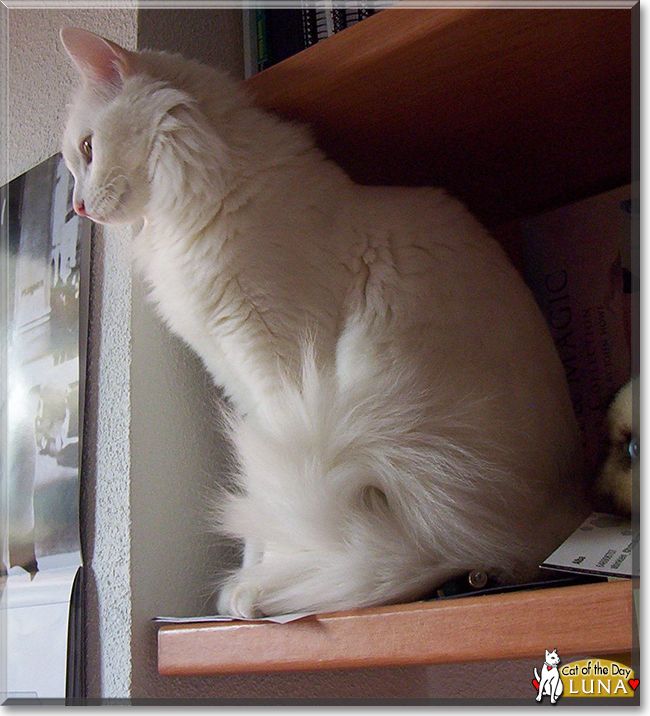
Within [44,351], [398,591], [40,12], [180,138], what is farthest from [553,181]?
[40,12]

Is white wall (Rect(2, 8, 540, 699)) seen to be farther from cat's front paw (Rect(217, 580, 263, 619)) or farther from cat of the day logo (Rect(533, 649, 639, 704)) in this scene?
cat of the day logo (Rect(533, 649, 639, 704))

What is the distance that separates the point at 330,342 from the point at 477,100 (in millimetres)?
345

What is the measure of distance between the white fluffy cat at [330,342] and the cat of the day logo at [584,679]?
0.12 meters

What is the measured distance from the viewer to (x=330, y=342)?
73cm

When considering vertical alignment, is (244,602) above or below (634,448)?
below

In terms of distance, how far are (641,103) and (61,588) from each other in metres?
0.84

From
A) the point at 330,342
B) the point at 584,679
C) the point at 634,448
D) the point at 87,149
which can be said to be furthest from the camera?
the point at 87,149

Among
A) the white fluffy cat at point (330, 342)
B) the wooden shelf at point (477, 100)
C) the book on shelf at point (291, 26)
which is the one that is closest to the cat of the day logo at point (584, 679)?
the white fluffy cat at point (330, 342)

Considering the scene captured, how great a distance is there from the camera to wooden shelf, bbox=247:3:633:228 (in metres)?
0.66

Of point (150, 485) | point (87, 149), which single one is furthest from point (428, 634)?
point (87, 149)

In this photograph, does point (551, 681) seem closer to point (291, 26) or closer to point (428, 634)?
point (428, 634)

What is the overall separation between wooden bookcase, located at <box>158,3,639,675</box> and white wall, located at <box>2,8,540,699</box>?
89 mm

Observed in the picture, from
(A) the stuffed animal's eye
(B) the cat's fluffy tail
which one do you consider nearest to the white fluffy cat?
(B) the cat's fluffy tail

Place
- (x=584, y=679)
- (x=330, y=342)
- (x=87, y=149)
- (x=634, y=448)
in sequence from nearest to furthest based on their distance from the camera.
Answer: (x=584, y=679) < (x=634, y=448) < (x=330, y=342) < (x=87, y=149)
